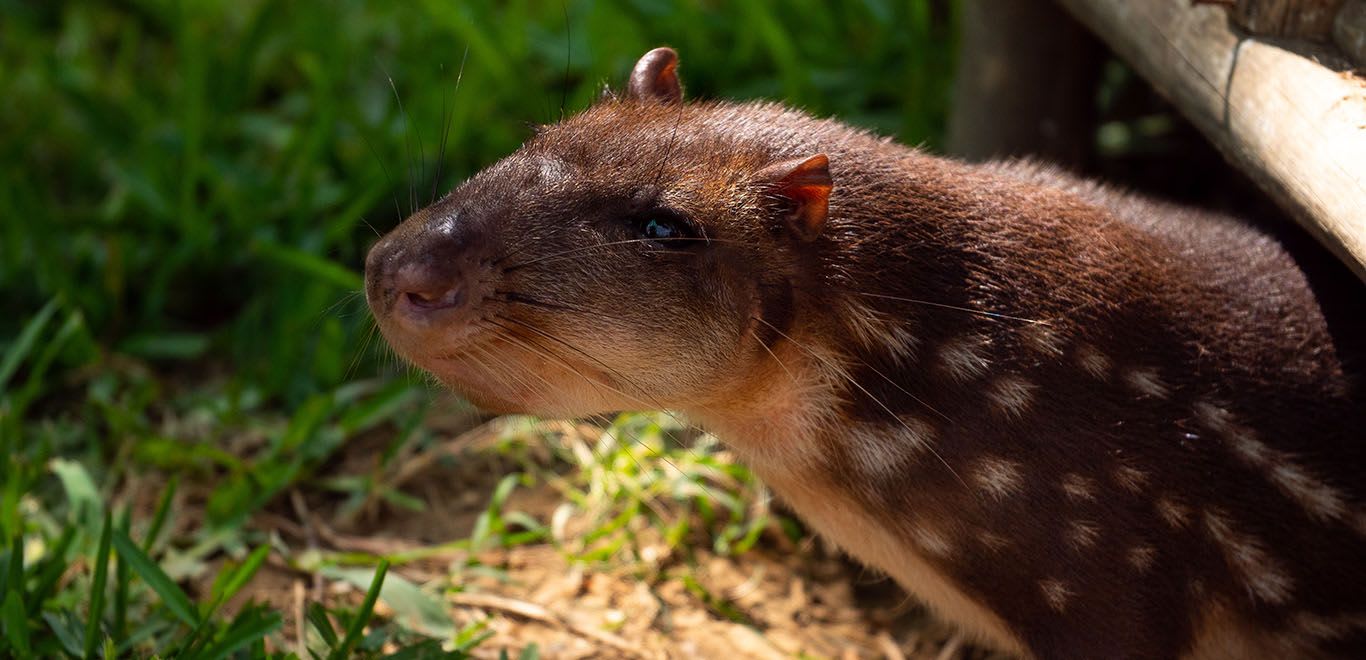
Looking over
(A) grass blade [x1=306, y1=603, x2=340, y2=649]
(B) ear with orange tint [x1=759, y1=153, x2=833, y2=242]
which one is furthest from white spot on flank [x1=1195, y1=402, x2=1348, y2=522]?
(A) grass blade [x1=306, y1=603, x2=340, y2=649]

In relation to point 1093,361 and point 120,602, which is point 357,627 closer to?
point 120,602

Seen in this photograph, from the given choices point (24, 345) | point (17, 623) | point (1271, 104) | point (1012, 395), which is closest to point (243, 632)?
point (17, 623)

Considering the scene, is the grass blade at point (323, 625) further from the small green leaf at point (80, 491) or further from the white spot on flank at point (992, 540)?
the white spot on flank at point (992, 540)

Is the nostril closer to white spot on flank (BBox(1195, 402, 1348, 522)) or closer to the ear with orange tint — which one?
the ear with orange tint

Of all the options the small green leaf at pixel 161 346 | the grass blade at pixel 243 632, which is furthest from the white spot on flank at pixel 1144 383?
the small green leaf at pixel 161 346

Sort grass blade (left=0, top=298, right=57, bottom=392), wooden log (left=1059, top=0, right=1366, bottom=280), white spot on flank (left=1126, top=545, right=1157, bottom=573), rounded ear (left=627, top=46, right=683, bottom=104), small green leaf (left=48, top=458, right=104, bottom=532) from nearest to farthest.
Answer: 1. wooden log (left=1059, top=0, right=1366, bottom=280)
2. white spot on flank (left=1126, top=545, right=1157, bottom=573)
3. rounded ear (left=627, top=46, right=683, bottom=104)
4. small green leaf (left=48, top=458, right=104, bottom=532)
5. grass blade (left=0, top=298, right=57, bottom=392)

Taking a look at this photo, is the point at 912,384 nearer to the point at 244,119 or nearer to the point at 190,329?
the point at 190,329
